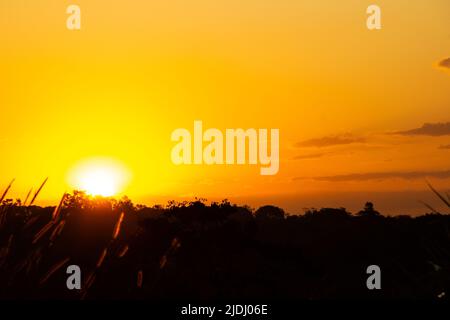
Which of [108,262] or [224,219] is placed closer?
[108,262]

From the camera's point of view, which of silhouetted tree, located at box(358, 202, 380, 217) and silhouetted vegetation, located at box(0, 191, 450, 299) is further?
silhouetted tree, located at box(358, 202, 380, 217)

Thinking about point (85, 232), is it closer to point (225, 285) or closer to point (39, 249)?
point (225, 285)

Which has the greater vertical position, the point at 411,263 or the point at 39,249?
the point at 39,249

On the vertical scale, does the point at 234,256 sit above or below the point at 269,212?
below

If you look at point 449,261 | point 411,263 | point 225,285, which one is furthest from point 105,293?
point 449,261

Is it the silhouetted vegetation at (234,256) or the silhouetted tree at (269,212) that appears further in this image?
the silhouetted tree at (269,212)

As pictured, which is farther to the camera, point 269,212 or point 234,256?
point 269,212

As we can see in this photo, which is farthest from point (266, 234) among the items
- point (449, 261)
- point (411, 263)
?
point (449, 261)

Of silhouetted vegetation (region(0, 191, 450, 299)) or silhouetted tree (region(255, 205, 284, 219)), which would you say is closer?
silhouetted vegetation (region(0, 191, 450, 299))

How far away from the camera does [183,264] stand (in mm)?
21484

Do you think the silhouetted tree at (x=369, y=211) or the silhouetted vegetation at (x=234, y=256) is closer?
the silhouetted vegetation at (x=234, y=256)

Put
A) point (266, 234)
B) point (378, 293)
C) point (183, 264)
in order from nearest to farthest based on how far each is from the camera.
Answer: point (378, 293) → point (183, 264) → point (266, 234)

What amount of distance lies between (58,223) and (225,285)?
16873 millimetres
